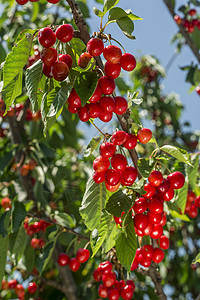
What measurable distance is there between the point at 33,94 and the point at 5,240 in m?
→ 1.14

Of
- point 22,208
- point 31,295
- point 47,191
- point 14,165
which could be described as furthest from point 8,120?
point 31,295

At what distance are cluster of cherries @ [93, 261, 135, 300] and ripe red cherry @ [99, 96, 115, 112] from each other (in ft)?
3.03

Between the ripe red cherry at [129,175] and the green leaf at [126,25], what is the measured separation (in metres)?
0.49

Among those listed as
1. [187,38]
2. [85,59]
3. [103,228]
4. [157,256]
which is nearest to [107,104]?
[85,59]

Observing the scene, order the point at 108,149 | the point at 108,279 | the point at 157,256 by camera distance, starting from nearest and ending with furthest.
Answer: the point at 108,149 < the point at 157,256 < the point at 108,279

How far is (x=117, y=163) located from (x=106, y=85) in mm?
322

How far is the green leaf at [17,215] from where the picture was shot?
1.95 m

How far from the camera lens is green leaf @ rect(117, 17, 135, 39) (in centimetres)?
120

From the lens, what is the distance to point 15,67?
1211 millimetres

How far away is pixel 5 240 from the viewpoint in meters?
2.06

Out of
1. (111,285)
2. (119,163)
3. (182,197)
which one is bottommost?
(111,285)

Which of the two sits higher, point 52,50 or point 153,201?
point 52,50

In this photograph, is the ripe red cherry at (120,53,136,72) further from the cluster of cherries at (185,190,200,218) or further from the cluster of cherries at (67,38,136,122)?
the cluster of cherries at (185,190,200,218)

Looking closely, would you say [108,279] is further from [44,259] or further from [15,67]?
[15,67]
